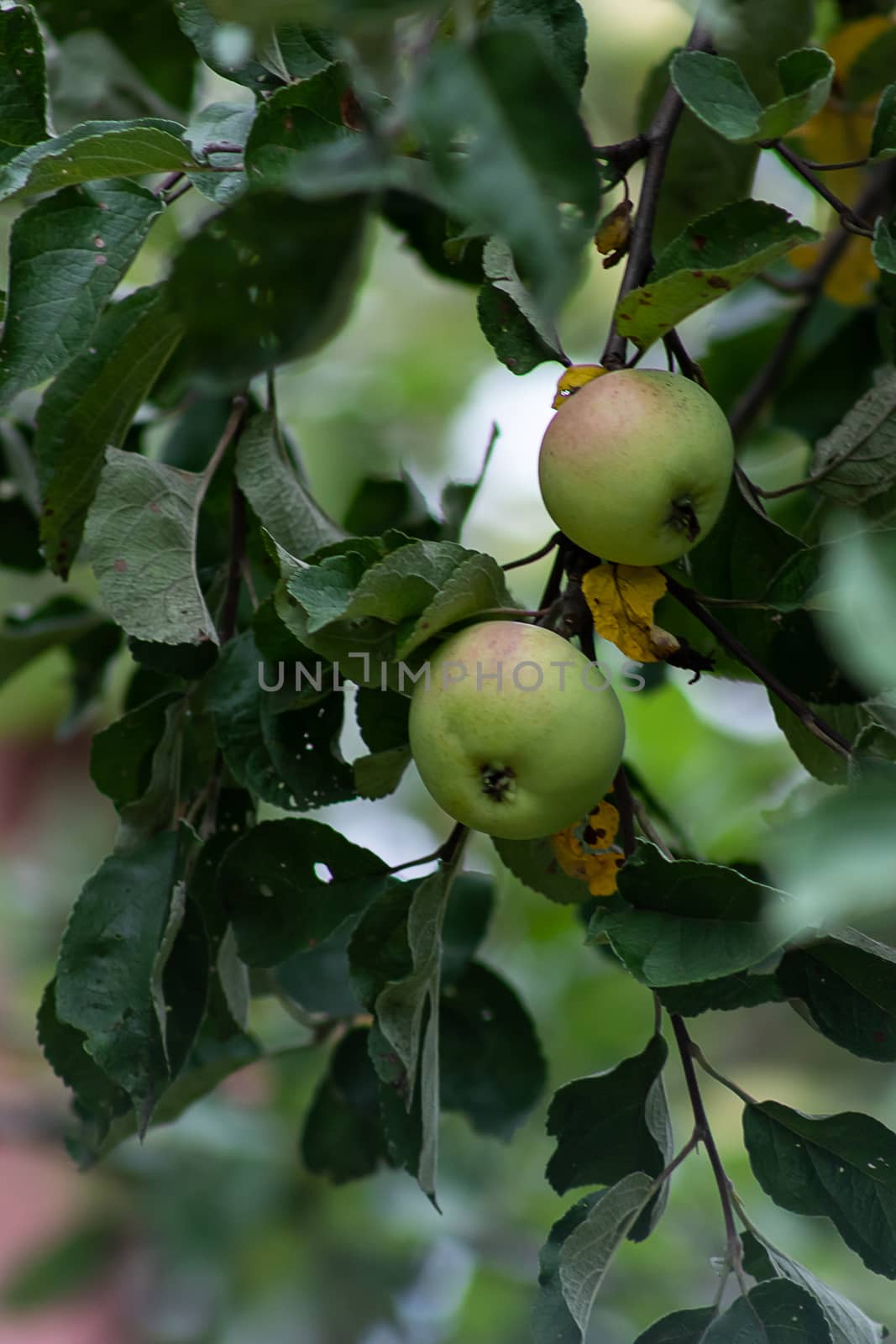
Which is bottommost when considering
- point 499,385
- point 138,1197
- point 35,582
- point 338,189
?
point 138,1197

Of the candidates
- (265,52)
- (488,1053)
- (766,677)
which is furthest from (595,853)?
(265,52)

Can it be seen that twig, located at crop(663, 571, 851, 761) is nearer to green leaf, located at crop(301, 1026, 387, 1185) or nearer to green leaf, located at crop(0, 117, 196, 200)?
green leaf, located at crop(0, 117, 196, 200)

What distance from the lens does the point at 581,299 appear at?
2223 millimetres

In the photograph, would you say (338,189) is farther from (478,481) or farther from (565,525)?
(478,481)

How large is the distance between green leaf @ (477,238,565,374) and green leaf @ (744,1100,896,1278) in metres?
0.43

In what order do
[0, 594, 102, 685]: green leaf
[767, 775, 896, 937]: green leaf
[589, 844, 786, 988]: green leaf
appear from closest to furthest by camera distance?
1. [767, 775, 896, 937]: green leaf
2. [589, 844, 786, 988]: green leaf
3. [0, 594, 102, 685]: green leaf

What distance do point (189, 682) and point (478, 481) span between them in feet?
0.72

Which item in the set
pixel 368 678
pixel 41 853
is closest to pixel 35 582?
pixel 41 853

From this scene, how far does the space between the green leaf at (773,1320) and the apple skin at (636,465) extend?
1.23 feet

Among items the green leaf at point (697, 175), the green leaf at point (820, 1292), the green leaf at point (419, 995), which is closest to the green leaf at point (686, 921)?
the green leaf at point (419, 995)

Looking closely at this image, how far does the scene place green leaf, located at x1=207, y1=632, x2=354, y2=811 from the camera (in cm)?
72

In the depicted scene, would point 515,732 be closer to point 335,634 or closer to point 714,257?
point 335,634

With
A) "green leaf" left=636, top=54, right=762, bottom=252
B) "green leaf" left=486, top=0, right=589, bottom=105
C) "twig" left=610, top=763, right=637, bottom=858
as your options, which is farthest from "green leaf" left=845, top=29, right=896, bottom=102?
"twig" left=610, top=763, right=637, bottom=858

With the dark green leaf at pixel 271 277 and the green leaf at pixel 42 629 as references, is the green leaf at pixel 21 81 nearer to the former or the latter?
the dark green leaf at pixel 271 277
